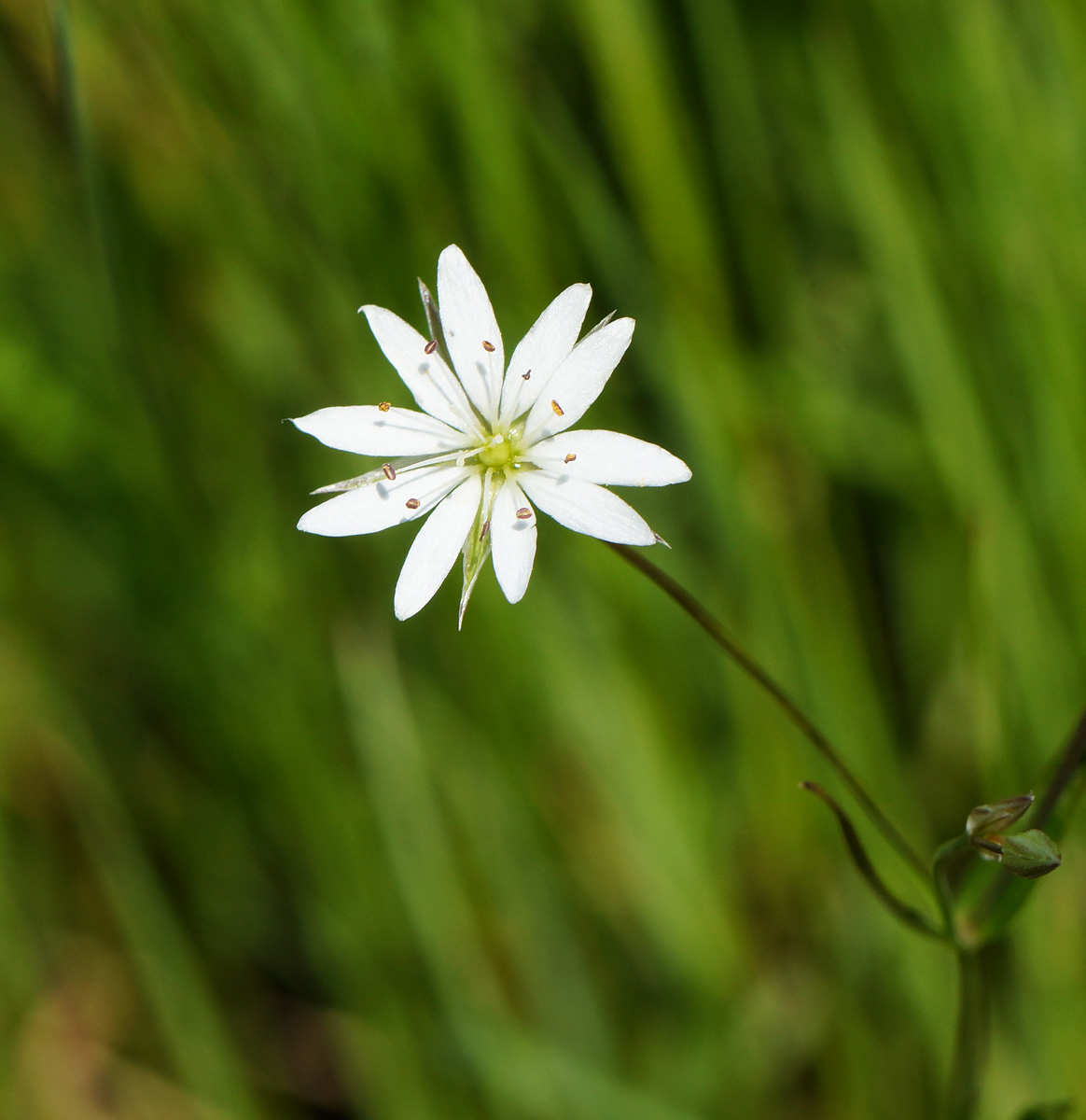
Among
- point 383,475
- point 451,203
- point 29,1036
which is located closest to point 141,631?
point 29,1036

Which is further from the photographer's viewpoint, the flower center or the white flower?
the flower center

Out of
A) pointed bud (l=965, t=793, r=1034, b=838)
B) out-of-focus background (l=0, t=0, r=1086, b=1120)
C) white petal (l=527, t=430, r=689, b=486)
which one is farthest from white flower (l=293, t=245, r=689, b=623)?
out-of-focus background (l=0, t=0, r=1086, b=1120)

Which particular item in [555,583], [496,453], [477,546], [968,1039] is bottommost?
[968,1039]

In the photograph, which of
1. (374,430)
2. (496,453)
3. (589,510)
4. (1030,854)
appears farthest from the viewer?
(496,453)

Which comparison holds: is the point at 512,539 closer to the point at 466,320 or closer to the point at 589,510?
the point at 589,510

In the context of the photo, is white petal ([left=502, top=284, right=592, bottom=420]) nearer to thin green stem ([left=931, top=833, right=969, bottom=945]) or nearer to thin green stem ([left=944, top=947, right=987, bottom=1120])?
thin green stem ([left=931, top=833, right=969, bottom=945])

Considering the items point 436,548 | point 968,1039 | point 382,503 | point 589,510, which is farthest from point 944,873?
point 382,503
